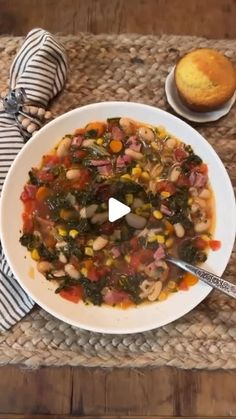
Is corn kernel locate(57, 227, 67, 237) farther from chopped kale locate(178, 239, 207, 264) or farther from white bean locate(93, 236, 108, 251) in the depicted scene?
chopped kale locate(178, 239, 207, 264)

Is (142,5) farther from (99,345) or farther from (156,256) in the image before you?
(99,345)

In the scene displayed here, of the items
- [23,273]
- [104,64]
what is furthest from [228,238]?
[104,64]

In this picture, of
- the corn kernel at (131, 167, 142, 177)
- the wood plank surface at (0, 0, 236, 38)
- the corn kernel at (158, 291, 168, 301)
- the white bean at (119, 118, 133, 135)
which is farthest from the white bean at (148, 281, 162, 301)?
the wood plank surface at (0, 0, 236, 38)

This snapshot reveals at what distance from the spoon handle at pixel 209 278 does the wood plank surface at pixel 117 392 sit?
7.6 inches

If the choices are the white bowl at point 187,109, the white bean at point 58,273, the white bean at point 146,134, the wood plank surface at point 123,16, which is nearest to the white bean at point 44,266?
the white bean at point 58,273

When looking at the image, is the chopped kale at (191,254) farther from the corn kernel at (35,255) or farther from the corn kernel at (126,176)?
the corn kernel at (35,255)

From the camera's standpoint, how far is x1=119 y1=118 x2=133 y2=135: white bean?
50.4 inches

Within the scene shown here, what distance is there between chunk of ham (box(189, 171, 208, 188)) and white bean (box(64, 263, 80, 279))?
0.96 ft

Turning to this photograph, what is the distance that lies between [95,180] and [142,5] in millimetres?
519

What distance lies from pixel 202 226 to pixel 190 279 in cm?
11

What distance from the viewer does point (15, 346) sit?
1235 mm

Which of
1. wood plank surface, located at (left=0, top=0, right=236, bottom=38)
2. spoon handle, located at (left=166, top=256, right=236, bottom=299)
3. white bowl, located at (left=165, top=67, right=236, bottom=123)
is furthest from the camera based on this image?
wood plank surface, located at (left=0, top=0, right=236, bottom=38)

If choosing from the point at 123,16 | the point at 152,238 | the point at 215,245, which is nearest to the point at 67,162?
the point at 152,238

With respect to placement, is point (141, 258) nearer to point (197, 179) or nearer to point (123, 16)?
point (197, 179)
